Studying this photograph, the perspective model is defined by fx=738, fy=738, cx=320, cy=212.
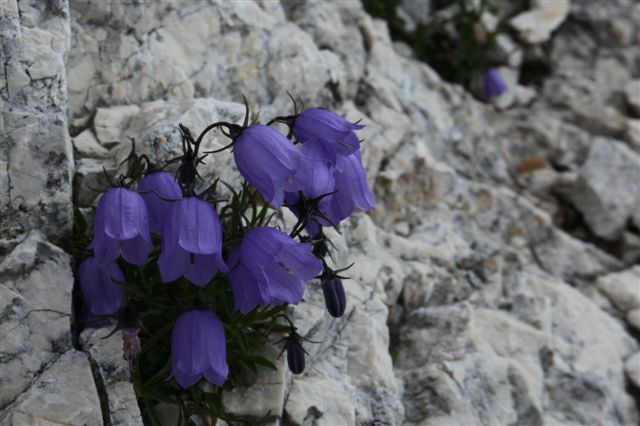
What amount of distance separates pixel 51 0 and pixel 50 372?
6.78 feet

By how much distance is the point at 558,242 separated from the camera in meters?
6.84

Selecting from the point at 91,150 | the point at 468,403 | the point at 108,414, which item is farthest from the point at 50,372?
the point at 468,403

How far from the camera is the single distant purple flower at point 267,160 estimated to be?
3.12m

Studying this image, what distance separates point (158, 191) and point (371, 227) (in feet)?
7.21

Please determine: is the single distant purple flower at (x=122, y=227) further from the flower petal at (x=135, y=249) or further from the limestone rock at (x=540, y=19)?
the limestone rock at (x=540, y=19)

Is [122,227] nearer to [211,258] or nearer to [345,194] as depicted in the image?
[211,258]

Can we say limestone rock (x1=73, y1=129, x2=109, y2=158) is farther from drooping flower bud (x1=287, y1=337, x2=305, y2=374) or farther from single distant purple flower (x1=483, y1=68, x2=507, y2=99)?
single distant purple flower (x1=483, y1=68, x2=507, y2=99)

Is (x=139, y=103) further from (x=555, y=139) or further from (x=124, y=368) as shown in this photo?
(x=555, y=139)

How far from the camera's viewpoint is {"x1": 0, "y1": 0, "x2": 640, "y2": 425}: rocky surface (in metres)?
3.67

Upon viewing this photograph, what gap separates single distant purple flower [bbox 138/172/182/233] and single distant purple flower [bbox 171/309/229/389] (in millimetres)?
514

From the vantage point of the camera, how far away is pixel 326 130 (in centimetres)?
331

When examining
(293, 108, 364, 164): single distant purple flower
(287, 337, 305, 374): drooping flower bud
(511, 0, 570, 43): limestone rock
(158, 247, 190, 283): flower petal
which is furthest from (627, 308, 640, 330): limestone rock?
(158, 247, 190, 283): flower petal

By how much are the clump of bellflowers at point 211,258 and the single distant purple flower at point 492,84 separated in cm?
555

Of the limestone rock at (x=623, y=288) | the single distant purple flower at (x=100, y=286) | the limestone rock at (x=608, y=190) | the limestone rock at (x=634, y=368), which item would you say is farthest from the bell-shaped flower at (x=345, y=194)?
the limestone rock at (x=608, y=190)
